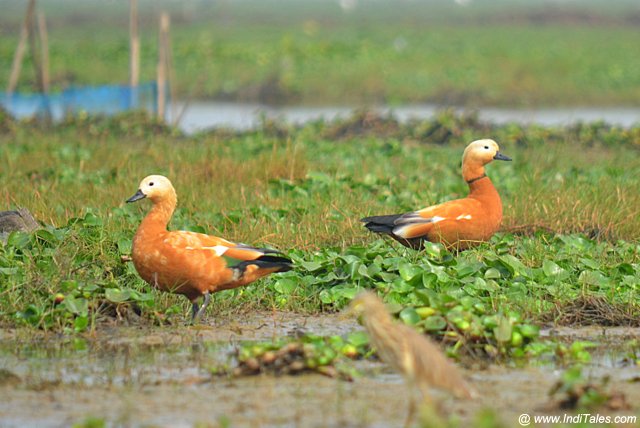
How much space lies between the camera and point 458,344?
545 centimetres

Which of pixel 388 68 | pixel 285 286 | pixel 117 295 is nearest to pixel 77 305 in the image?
pixel 117 295

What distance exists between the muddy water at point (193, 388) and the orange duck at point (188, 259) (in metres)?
0.31

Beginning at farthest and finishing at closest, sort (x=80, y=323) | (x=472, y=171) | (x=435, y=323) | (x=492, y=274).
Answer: (x=472, y=171) < (x=492, y=274) < (x=80, y=323) < (x=435, y=323)

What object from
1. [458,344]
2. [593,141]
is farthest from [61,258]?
[593,141]

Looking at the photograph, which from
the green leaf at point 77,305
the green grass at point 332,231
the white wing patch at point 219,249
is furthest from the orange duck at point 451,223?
the green leaf at point 77,305

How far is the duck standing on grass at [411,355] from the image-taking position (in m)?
4.23

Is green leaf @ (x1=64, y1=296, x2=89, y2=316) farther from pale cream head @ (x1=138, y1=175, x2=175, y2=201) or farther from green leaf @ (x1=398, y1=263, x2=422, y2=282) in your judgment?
green leaf @ (x1=398, y1=263, x2=422, y2=282)

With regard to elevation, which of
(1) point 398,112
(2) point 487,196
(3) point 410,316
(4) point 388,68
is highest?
(2) point 487,196

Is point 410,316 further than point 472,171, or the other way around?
point 472,171

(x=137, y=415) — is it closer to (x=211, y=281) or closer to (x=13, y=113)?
(x=211, y=281)

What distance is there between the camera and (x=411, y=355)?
4.23 meters

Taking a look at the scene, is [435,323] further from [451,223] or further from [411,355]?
[451,223]

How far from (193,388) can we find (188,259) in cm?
122

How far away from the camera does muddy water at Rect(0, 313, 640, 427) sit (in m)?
4.51
